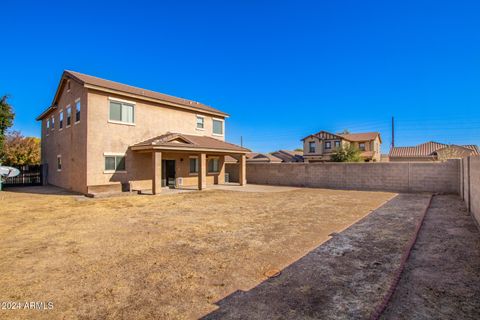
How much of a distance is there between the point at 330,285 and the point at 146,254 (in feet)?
11.6

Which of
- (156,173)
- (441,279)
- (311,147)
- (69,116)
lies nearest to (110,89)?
(69,116)

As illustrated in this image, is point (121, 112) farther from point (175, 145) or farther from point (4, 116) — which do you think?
point (4, 116)

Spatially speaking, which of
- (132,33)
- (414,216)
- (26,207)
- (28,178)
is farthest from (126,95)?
(414,216)

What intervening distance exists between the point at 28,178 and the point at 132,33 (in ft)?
48.9

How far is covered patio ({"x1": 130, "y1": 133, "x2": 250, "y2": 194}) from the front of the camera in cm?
1515

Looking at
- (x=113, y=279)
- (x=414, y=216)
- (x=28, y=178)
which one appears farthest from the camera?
(x=28, y=178)

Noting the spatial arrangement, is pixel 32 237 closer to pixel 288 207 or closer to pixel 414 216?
pixel 288 207

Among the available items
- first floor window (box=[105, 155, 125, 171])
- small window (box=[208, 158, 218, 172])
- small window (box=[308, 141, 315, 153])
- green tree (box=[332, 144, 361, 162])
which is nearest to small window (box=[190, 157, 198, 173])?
small window (box=[208, 158, 218, 172])

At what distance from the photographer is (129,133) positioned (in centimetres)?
1625

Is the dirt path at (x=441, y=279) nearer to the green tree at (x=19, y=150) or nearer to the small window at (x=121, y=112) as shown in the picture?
the small window at (x=121, y=112)

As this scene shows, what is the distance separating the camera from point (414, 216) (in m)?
8.70

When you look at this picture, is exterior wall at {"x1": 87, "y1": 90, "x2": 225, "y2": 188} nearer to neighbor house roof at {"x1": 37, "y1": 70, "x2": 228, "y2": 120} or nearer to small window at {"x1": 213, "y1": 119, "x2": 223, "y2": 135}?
Answer: neighbor house roof at {"x1": 37, "y1": 70, "x2": 228, "y2": 120}

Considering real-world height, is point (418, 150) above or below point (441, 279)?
above

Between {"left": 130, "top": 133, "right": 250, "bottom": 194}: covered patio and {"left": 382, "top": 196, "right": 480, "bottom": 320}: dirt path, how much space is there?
12746mm
